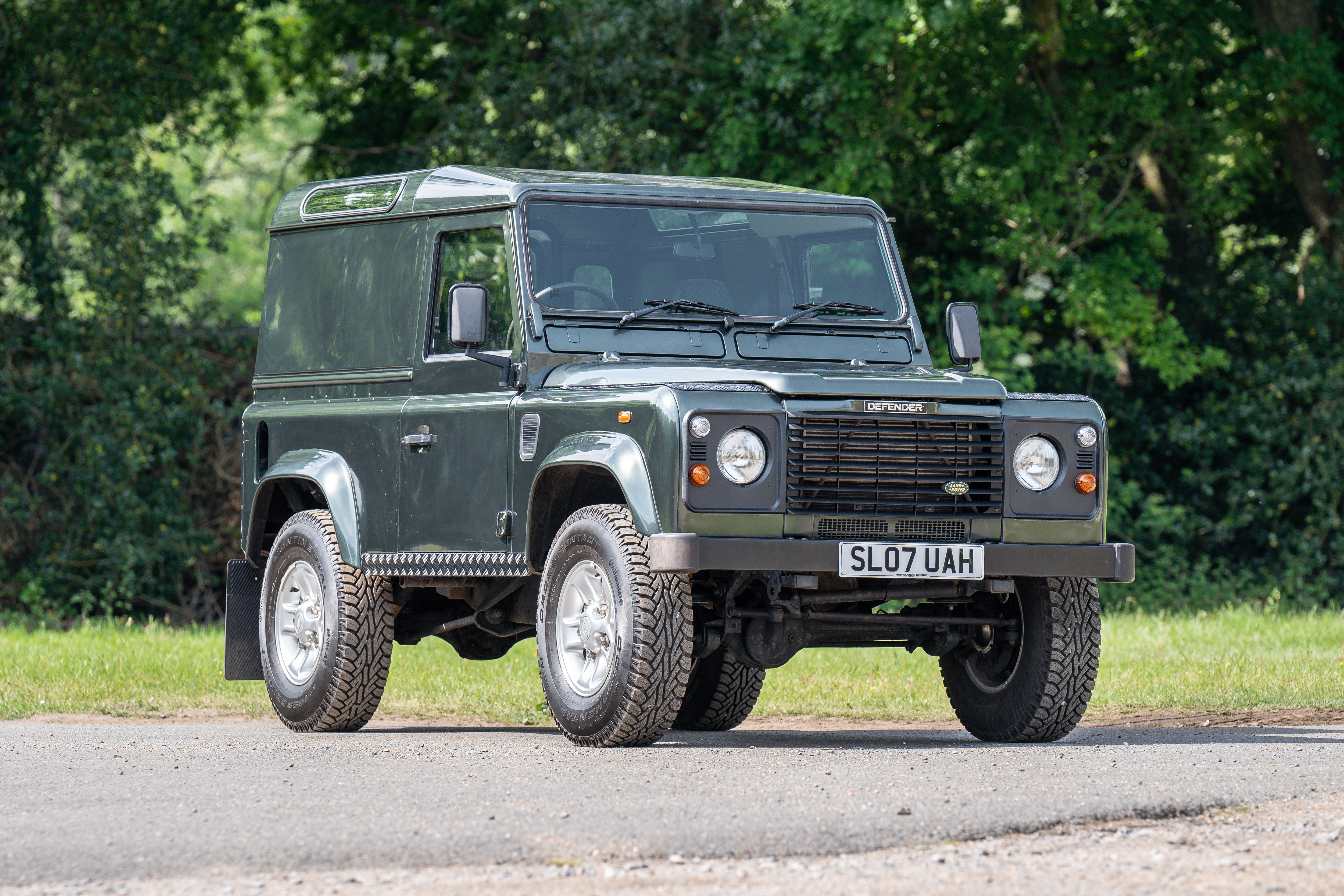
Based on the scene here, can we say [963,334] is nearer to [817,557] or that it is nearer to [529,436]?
[817,557]

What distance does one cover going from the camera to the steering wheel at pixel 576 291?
30.0ft

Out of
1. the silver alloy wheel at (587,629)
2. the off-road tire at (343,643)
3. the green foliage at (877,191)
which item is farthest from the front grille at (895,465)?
the green foliage at (877,191)

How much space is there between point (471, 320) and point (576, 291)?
0.55m

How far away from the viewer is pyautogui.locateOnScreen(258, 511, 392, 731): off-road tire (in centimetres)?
980

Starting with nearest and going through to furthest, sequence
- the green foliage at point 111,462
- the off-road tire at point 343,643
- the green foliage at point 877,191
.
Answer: the off-road tire at point 343,643, the green foliage at point 111,462, the green foliage at point 877,191

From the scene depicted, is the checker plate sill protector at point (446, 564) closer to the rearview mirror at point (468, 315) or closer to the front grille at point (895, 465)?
the rearview mirror at point (468, 315)

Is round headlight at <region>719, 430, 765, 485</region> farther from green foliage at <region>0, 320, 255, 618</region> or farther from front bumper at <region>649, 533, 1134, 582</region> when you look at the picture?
green foliage at <region>0, 320, 255, 618</region>

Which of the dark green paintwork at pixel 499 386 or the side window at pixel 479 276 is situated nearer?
the dark green paintwork at pixel 499 386

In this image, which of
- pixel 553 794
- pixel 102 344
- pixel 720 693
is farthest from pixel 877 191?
pixel 553 794

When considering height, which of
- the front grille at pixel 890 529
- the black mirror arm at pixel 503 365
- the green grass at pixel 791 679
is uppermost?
the black mirror arm at pixel 503 365

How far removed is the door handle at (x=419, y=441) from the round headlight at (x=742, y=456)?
1.87 m

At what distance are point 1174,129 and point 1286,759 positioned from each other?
12693mm

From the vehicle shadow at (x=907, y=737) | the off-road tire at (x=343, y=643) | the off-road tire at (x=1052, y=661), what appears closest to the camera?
the vehicle shadow at (x=907, y=737)

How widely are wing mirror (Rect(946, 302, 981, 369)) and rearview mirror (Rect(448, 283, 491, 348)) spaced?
2444mm
